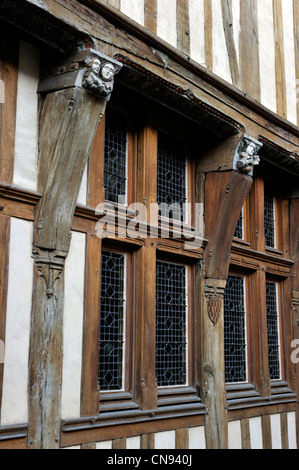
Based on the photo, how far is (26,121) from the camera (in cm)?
404

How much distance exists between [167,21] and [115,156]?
1153 mm

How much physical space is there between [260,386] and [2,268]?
3.54 metres

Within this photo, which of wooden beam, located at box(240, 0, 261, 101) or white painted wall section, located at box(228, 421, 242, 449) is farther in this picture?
wooden beam, located at box(240, 0, 261, 101)

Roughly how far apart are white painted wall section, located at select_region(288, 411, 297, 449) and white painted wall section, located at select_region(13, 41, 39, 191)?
421 centimetres

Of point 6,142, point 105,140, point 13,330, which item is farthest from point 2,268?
point 105,140

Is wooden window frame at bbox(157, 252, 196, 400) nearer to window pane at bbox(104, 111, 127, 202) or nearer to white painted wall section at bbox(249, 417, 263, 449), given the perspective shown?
window pane at bbox(104, 111, 127, 202)

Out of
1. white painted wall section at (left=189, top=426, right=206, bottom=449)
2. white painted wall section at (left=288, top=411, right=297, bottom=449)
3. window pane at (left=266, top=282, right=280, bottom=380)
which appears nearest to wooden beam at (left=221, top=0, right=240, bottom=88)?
window pane at (left=266, top=282, right=280, bottom=380)

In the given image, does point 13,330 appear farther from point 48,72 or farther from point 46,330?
point 48,72

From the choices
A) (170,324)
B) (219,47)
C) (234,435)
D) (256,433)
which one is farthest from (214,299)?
(219,47)

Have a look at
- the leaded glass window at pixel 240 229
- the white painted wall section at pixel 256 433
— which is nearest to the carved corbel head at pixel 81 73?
the leaded glass window at pixel 240 229

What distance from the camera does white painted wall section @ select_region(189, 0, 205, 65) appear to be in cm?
522

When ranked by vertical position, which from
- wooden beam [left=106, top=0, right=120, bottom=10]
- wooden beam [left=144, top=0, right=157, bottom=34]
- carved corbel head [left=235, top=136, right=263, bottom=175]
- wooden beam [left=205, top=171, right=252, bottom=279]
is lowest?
wooden beam [left=205, top=171, right=252, bottom=279]

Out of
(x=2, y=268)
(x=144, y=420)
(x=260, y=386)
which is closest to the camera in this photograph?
(x=2, y=268)

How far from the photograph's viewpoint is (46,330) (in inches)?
155
